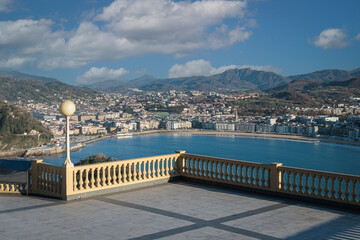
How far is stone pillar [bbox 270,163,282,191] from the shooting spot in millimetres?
6660

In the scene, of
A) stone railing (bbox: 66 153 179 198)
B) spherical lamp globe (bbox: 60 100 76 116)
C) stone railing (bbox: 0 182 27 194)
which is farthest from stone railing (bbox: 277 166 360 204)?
stone railing (bbox: 0 182 27 194)

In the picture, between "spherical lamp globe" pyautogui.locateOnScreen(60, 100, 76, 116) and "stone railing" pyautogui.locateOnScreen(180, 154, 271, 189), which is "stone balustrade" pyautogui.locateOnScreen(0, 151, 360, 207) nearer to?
"stone railing" pyautogui.locateOnScreen(180, 154, 271, 189)

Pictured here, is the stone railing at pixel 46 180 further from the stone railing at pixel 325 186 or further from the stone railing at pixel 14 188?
the stone railing at pixel 325 186

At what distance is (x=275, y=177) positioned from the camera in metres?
6.72

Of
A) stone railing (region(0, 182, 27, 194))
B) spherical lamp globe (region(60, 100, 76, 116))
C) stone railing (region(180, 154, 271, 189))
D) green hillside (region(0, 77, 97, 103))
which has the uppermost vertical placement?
green hillside (region(0, 77, 97, 103))

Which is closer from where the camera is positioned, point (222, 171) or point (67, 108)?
point (67, 108)

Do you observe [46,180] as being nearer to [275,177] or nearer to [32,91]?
[275,177]

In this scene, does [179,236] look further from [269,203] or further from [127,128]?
[127,128]

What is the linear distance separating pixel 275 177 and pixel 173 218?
229 centimetres

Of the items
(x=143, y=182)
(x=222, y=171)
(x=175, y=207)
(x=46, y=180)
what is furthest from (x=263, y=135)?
(x=175, y=207)

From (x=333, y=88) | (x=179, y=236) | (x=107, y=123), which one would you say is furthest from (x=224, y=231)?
(x=333, y=88)

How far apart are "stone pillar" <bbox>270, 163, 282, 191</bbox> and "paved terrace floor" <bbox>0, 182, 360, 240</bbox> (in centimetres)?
26

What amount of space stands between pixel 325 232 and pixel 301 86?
174620 mm

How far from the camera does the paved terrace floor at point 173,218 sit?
4.52 metres
